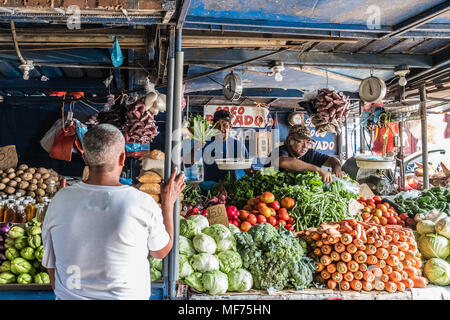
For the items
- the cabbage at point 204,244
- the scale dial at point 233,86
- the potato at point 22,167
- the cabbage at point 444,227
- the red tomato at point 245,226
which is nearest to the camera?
the cabbage at point 204,244

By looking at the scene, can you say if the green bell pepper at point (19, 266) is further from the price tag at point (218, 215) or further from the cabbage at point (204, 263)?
the price tag at point (218, 215)

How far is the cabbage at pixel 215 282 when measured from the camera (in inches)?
108

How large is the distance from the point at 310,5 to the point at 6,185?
554 centimetres

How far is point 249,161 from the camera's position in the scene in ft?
17.5

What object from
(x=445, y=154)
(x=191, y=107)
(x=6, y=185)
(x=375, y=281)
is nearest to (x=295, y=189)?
(x=375, y=281)

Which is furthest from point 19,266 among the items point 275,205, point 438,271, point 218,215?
point 438,271

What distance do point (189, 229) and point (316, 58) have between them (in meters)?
2.71

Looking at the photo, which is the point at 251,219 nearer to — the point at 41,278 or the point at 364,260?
the point at 364,260

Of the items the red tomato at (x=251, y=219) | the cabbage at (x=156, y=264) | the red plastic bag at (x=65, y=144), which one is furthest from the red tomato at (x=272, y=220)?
the red plastic bag at (x=65, y=144)

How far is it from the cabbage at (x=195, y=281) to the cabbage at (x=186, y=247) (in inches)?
7.4

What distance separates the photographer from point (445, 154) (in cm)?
1306

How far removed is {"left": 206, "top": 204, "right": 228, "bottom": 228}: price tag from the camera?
11.0ft

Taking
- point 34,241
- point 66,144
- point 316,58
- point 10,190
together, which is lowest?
point 34,241

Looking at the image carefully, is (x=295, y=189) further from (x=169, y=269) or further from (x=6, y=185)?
(x=6, y=185)
